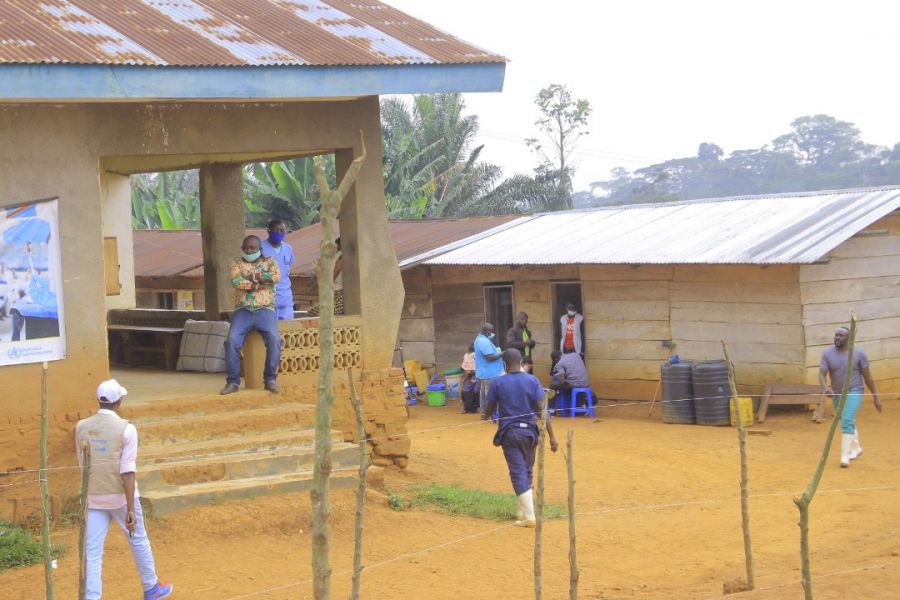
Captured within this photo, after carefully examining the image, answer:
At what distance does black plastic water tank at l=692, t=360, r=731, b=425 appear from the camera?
1645 cm

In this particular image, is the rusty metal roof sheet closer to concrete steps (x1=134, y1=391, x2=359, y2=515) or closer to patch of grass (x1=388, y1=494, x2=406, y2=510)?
concrete steps (x1=134, y1=391, x2=359, y2=515)

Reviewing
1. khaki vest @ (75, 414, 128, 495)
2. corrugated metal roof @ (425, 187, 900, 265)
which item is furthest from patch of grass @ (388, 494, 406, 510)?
corrugated metal roof @ (425, 187, 900, 265)

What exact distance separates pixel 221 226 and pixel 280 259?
8.17 feet

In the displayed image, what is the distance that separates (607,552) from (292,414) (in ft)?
11.0

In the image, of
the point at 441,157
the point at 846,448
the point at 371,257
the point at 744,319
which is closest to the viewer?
the point at 371,257

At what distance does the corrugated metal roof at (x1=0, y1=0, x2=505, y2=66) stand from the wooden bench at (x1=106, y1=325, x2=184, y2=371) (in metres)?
4.12

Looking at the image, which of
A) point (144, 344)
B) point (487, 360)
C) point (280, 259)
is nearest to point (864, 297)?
point (487, 360)

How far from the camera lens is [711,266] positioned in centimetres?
1745

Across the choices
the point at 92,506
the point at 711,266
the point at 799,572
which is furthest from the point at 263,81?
the point at 711,266

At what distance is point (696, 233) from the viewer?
18.2m

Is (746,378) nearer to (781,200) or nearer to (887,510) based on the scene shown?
(781,200)

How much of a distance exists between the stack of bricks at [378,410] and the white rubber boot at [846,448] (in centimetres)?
470

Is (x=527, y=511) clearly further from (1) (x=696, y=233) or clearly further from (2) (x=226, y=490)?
(1) (x=696, y=233)

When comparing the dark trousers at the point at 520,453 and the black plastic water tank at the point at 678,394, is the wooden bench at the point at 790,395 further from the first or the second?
the dark trousers at the point at 520,453
